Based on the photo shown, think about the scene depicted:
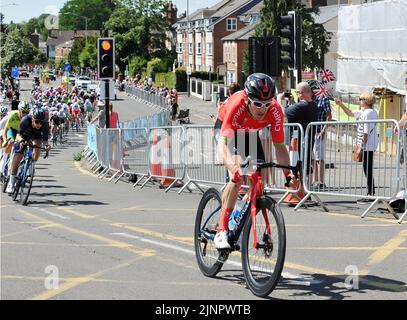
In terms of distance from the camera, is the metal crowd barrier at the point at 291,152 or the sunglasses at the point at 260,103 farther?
the metal crowd barrier at the point at 291,152

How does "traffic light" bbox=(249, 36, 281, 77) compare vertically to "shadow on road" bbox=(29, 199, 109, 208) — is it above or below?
above

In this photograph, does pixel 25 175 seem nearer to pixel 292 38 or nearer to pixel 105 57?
pixel 292 38

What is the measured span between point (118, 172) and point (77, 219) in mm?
8325

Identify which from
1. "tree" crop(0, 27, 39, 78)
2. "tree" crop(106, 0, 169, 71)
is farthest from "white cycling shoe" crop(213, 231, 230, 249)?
"tree" crop(106, 0, 169, 71)

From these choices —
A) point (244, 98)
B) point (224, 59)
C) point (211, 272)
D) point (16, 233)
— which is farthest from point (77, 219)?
point (224, 59)

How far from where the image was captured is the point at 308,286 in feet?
22.6

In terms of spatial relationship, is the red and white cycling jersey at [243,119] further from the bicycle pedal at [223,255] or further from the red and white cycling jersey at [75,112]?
the red and white cycling jersey at [75,112]

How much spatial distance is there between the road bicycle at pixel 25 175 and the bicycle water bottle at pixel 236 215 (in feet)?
22.9

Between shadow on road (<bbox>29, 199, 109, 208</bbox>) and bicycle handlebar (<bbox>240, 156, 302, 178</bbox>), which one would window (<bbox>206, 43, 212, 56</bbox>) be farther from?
bicycle handlebar (<bbox>240, 156, 302, 178</bbox>)

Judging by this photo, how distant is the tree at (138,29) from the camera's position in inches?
4845

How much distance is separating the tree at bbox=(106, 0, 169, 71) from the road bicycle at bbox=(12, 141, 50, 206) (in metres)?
110

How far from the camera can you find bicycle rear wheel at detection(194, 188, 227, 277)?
7.32 metres

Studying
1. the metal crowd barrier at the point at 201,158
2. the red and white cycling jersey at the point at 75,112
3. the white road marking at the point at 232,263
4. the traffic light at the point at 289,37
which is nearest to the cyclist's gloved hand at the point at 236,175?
the white road marking at the point at 232,263

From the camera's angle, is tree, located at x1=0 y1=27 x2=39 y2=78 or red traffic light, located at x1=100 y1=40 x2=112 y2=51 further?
tree, located at x1=0 y1=27 x2=39 y2=78
